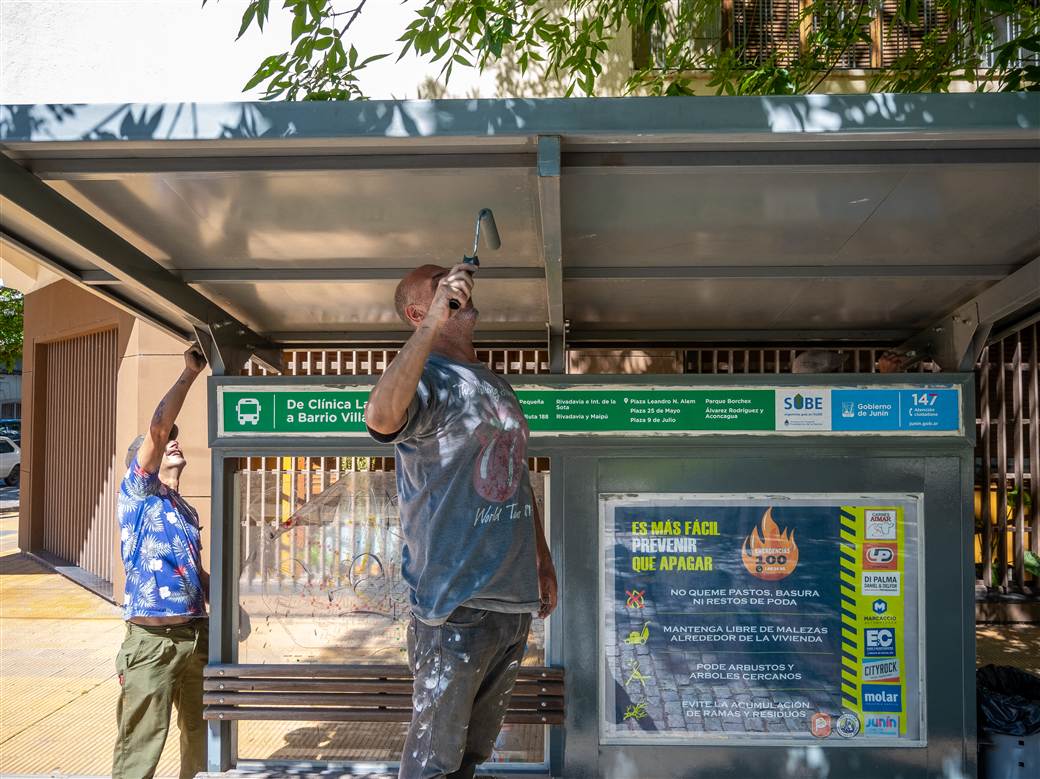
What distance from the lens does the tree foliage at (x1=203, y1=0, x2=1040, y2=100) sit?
16.4ft

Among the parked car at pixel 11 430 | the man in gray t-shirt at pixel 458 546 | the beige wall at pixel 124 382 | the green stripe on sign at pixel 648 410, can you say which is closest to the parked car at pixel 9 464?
the parked car at pixel 11 430

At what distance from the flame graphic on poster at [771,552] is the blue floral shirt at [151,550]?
8.77 feet

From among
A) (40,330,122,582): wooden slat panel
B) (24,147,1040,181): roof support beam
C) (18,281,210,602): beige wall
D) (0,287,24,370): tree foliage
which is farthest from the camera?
(0,287,24,370): tree foliage

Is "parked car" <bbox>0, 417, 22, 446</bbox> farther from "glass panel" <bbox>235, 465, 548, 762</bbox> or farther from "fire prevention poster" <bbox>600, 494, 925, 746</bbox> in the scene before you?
"fire prevention poster" <bbox>600, 494, 925, 746</bbox>

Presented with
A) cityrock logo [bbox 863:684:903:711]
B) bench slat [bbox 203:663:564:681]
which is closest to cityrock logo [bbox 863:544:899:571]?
cityrock logo [bbox 863:684:903:711]

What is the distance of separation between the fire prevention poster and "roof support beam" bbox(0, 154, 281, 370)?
2137 millimetres

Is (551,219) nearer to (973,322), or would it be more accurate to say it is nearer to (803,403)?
(803,403)

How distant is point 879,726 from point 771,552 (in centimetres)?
96

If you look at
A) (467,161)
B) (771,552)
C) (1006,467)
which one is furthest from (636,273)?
(1006,467)

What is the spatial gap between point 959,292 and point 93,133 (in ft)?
12.2

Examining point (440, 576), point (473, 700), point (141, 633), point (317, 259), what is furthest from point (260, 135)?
point (141, 633)

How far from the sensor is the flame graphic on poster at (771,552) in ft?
14.1

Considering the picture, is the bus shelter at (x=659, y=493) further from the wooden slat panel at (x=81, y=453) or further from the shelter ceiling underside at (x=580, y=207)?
the wooden slat panel at (x=81, y=453)

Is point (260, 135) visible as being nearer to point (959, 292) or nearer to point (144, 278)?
point (144, 278)
